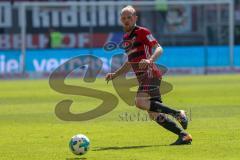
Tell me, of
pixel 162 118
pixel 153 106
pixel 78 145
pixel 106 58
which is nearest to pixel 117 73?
pixel 153 106

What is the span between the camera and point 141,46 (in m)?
12.8

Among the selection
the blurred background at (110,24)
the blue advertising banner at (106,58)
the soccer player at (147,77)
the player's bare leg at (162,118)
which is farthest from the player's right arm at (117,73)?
the blurred background at (110,24)

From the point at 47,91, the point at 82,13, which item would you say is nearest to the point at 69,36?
the point at 82,13

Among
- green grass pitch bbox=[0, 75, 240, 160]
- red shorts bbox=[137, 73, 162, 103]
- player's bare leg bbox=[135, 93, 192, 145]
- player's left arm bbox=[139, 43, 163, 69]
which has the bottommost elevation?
green grass pitch bbox=[0, 75, 240, 160]

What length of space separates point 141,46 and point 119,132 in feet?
9.42

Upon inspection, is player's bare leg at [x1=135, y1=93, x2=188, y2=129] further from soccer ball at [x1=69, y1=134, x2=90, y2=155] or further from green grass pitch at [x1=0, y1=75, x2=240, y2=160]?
soccer ball at [x1=69, y1=134, x2=90, y2=155]

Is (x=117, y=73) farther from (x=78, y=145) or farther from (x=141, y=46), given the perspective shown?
(x=78, y=145)

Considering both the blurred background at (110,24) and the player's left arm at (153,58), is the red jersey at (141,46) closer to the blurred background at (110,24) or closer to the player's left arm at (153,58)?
the player's left arm at (153,58)

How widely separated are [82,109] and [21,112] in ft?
5.79

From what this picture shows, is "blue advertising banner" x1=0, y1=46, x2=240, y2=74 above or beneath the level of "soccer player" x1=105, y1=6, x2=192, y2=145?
beneath

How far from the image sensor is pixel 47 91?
3022 cm

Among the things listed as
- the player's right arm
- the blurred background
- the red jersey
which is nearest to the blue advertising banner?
the blurred background

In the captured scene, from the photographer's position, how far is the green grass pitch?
38.0ft

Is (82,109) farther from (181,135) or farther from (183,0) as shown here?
(183,0)
